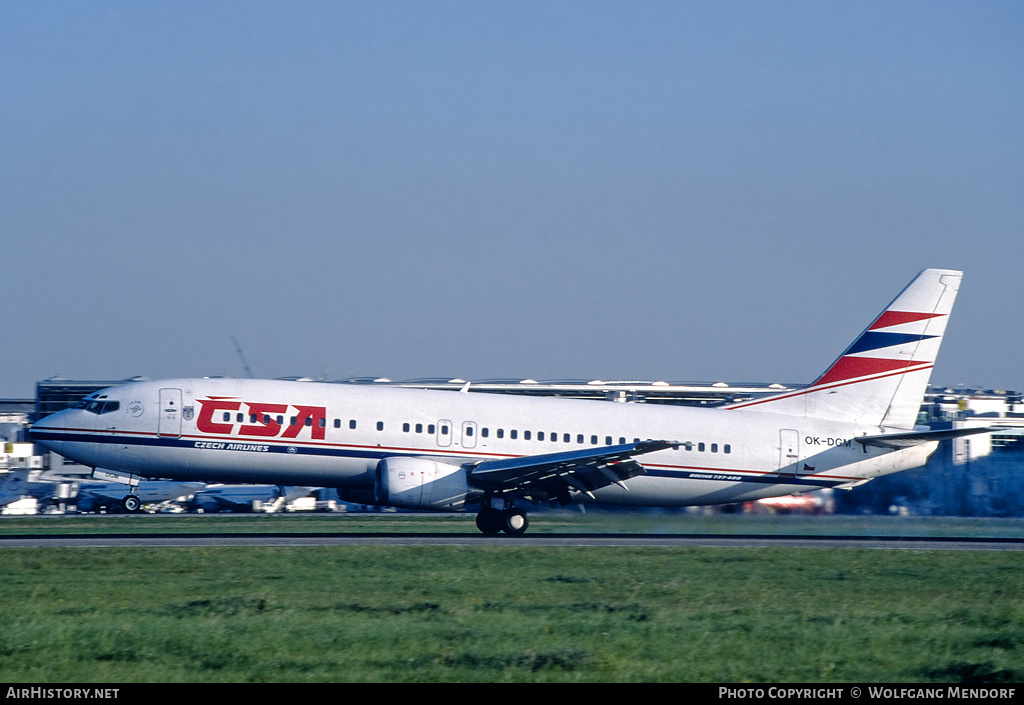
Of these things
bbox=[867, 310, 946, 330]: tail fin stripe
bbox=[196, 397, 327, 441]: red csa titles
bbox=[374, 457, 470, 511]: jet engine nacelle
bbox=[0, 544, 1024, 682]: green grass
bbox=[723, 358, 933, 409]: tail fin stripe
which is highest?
bbox=[867, 310, 946, 330]: tail fin stripe

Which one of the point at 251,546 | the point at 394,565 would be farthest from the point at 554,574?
the point at 251,546

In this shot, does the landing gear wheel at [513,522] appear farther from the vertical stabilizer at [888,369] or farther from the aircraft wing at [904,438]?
the aircraft wing at [904,438]

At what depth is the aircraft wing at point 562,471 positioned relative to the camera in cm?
2786

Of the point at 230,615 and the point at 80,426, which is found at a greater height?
the point at 80,426

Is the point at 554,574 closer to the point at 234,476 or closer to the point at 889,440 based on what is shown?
the point at 234,476

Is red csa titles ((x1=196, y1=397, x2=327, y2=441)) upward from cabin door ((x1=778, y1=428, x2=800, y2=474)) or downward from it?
upward

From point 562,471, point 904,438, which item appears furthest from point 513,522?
point 904,438

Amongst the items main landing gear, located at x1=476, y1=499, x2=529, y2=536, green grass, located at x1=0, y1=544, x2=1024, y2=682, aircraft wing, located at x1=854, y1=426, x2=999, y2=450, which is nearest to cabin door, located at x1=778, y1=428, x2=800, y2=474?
aircraft wing, located at x1=854, y1=426, x2=999, y2=450

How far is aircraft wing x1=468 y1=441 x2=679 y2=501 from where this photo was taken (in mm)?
27859

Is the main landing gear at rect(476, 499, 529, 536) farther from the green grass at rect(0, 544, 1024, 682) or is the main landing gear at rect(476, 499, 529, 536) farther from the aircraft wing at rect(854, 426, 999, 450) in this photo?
the aircraft wing at rect(854, 426, 999, 450)

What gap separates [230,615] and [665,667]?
6.54m

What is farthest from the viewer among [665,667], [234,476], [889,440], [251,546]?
[889,440]
